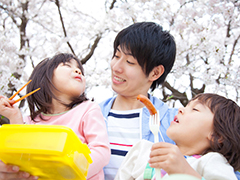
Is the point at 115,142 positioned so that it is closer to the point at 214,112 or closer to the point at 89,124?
the point at 89,124

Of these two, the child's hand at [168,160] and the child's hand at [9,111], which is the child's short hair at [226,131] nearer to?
the child's hand at [168,160]

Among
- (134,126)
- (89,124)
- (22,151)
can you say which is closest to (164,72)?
(134,126)

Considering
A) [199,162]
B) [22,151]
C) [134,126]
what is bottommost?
[134,126]

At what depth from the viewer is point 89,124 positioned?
1.53 m

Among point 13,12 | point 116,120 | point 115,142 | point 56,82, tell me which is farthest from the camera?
point 13,12

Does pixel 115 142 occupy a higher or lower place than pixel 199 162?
lower

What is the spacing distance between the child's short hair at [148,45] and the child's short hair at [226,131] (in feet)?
2.32

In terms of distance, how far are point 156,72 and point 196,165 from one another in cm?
104

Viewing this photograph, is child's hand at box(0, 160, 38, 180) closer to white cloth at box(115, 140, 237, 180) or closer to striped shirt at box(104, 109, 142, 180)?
white cloth at box(115, 140, 237, 180)

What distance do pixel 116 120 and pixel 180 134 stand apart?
2.54 feet

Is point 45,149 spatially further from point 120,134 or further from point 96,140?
point 120,134

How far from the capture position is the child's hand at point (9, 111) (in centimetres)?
153

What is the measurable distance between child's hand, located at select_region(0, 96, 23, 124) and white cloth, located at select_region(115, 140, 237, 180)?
0.85 m

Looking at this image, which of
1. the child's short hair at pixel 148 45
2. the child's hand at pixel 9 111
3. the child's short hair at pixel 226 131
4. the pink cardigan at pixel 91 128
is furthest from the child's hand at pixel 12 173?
the child's short hair at pixel 148 45
